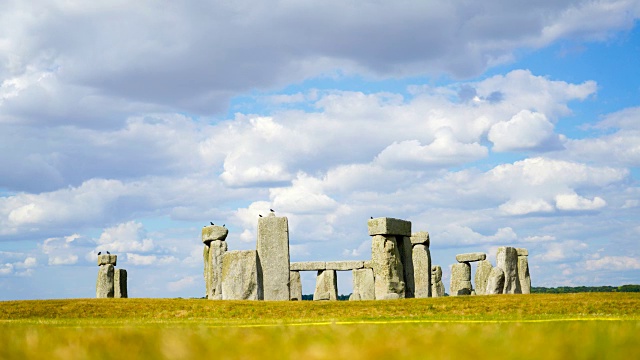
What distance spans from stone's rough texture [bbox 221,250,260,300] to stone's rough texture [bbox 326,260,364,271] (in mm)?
10431

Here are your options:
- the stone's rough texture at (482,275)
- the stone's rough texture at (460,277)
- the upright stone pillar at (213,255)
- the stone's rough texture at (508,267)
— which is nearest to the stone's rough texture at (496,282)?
the stone's rough texture at (508,267)

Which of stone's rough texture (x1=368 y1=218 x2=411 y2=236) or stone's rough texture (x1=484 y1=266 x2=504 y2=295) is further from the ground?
stone's rough texture (x1=368 y1=218 x2=411 y2=236)

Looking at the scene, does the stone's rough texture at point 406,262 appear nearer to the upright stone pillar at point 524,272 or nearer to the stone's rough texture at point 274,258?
the stone's rough texture at point 274,258

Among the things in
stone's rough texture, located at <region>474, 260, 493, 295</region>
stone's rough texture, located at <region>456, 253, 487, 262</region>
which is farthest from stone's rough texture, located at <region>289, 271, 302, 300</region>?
stone's rough texture, located at <region>474, 260, 493, 295</region>

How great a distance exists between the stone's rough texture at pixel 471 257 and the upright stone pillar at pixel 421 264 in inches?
172

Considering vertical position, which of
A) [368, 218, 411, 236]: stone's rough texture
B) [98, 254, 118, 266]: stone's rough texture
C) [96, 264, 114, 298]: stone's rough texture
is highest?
[368, 218, 411, 236]: stone's rough texture

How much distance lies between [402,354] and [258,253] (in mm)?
19615

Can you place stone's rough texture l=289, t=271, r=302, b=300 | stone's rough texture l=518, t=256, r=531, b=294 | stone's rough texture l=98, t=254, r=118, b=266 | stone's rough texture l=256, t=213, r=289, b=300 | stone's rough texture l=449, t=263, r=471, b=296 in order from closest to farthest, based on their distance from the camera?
stone's rough texture l=256, t=213, r=289, b=300 → stone's rough texture l=98, t=254, r=118, b=266 → stone's rough texture l=289, t=271, r=302, b=300 → stone's rough texture l=518, t=256, r=531, b=294 → stone's rough texture l=449, t=263, r=471, b=296

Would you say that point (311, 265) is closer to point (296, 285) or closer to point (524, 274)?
point (296, 285)

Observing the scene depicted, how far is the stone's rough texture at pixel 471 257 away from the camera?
32528 millimetres

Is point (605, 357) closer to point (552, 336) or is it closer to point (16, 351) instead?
point (552, 336)

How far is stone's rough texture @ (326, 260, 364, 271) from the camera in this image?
3133 centimetres

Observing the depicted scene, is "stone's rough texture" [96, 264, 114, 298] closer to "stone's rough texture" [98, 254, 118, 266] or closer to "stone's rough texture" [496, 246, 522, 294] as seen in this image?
"stone's rough texture" [98, 254, 118, 266]

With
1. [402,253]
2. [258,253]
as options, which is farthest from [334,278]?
[258,253]
